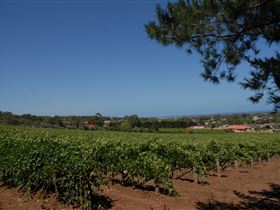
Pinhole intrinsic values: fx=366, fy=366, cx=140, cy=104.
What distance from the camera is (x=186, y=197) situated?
10.9 metres

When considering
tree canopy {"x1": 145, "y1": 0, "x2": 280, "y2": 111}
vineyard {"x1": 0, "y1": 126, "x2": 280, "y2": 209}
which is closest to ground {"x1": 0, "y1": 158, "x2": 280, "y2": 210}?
vineyard {"x1": 0, "y1": 126, "x2": 280, "y2": 209}

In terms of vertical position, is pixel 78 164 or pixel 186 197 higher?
pixel 78 164

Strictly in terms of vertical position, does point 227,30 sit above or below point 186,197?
Result: above

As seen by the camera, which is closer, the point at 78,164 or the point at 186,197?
the point at 78,164

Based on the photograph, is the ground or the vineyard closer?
the vineyard

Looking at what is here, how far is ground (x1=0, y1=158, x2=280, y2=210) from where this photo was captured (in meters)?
8.20

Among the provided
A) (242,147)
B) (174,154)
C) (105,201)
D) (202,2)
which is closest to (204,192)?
(174,154)

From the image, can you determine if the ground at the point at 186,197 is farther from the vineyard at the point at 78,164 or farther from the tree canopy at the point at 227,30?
the tree canopy at the point at 227,30

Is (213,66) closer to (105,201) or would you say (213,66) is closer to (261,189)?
(105,201)

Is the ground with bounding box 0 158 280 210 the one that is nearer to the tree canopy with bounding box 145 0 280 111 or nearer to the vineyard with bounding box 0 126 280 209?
the vineyard with bounding box 0 126 280 209

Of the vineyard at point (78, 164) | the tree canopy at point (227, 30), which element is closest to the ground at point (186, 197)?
the vineyard at point (78, 164)

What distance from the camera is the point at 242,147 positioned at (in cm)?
2422

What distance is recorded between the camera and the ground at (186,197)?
8195 millimetres

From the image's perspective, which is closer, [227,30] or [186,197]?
[227,30]
